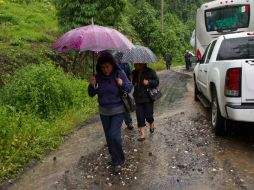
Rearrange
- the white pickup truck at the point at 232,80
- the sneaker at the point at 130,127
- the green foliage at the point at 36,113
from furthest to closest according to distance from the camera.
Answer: the sneaker at the point at 130,127 < the green foliage at the point at 36,113 < the white pickup truck at the point at 232,80

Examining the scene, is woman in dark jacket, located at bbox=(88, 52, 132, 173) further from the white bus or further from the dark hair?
the white bus

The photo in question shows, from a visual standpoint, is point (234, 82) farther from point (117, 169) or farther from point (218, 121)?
point (117, 169)

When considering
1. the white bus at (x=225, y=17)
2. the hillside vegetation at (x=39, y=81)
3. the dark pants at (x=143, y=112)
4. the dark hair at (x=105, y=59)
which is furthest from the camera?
the white bus at (x=225, y=17)

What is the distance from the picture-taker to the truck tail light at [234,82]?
6063 millimetres

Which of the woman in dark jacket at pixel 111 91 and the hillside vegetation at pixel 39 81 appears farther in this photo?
the hillside vegetation at pixel 39 81

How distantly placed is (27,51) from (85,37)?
919cm

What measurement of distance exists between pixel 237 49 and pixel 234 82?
49.4 inches

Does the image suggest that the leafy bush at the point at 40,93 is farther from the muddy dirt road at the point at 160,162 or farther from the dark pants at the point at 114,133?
the dark pants at the point at 114,133

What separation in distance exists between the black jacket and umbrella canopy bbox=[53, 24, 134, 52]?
1821 millimetres

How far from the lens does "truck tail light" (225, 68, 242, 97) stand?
19.9 ft

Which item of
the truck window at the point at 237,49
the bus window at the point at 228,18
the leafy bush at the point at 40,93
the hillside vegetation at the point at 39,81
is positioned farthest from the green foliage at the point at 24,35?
the bus window at the point at 228,18

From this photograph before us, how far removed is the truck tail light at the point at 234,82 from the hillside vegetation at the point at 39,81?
11.1 feet

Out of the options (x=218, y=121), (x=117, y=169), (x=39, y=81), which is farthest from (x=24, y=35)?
(x=117, y=169)

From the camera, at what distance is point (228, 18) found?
53.1 feet
